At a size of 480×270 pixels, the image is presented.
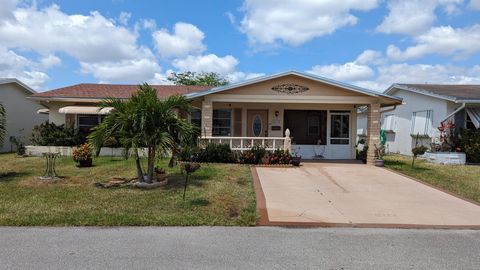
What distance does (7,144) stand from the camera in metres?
22.4

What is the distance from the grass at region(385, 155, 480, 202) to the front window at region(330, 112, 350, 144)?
2883mm

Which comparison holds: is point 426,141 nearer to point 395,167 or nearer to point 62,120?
point 395,167

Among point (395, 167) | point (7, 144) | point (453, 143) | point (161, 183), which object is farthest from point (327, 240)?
point (7, 144)

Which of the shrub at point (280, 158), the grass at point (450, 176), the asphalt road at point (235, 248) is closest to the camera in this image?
the asphalt road at point (235, 248)

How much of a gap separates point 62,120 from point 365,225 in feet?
54.2

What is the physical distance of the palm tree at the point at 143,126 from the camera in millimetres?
9688

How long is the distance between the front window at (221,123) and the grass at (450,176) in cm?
717

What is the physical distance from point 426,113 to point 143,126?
605 inches

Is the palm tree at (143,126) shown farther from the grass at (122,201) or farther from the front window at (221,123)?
the front window at (221,123)

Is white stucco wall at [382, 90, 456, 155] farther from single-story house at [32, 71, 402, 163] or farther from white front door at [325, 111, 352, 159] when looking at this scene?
single-story house at [32, 71, 402, 163]

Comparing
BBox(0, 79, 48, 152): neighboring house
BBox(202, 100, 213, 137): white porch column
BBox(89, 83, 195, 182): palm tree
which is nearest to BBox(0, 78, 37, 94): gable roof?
BBox(0, 79, 48, 152): neighboring house

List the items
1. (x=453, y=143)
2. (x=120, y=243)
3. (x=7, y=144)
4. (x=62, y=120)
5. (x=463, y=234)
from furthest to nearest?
(x=7, y=144) → (x=62, y=120) → (x=453, y=143) → (x=463, y=234) → (x=120, y=243)

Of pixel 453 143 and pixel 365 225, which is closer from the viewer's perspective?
pixel 365 225

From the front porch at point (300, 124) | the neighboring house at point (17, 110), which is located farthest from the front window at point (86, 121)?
the front porch at point (300, 124)
